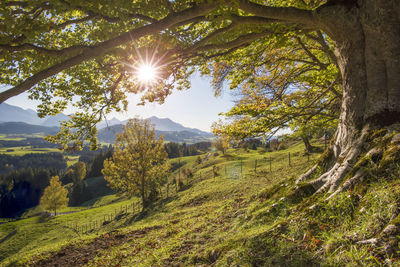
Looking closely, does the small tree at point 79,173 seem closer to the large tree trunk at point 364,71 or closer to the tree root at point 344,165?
the tree root at point 344,165

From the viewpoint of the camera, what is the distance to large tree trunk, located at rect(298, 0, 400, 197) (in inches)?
191

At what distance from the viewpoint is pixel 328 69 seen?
8523mm

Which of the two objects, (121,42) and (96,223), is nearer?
(121,42)

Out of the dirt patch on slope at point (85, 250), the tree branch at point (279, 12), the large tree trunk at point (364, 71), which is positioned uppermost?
the tree branch at point (279, 12)

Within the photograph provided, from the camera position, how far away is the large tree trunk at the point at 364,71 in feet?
15.9

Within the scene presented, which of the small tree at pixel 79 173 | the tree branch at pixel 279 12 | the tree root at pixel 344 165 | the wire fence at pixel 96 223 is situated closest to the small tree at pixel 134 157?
the wire fence at pixel 96 223

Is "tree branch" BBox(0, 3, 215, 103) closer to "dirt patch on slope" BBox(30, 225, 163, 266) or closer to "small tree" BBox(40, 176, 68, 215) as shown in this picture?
"dirt patch on slope" BBox(30, 225, 163, 266)

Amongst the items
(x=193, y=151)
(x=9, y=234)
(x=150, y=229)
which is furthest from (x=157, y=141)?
(x=193, y=151)

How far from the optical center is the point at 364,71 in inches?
215

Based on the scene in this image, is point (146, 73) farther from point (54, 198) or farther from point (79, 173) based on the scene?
point (79, 173)

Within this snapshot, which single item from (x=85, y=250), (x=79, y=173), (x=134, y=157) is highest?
(x=134, y=157)

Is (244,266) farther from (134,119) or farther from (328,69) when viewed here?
(134,119)

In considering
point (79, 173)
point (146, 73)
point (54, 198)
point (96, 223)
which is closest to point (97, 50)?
point (146, 73)

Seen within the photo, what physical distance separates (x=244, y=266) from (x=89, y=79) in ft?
28.2
